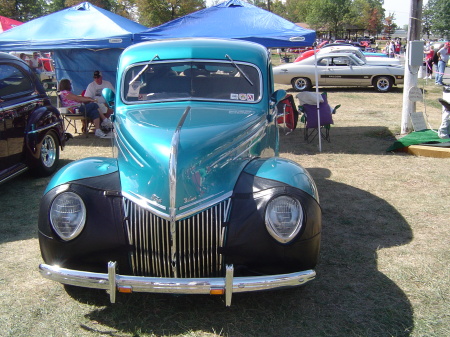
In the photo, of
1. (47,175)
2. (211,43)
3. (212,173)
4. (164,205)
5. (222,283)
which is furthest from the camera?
(47,175)

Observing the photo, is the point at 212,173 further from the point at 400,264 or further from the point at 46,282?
the point at 400,264

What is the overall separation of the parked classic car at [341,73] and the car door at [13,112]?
11682 mm

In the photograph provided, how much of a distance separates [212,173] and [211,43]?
6.96 feet

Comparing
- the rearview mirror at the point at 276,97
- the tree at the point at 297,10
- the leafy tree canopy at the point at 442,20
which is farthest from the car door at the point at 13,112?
Result: the leafy tree canopy at the point at 442,20

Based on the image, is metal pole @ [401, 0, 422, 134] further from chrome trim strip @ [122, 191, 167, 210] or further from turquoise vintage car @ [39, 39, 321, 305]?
chrome trim strip @ [122, 191, 167, 210]

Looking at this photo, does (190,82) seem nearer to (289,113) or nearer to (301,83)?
(289,113)

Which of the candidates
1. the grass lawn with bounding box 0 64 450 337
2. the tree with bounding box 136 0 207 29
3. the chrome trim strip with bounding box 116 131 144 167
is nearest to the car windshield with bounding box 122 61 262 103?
the chrome trim strip with bounding box 116 131 144 167

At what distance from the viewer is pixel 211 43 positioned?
4805 millimetres

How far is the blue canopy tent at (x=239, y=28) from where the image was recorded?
864 cm

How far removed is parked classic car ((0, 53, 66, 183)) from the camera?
5949 millimetres

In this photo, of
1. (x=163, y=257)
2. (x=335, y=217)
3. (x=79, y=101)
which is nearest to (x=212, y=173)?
(x=163, y=257)

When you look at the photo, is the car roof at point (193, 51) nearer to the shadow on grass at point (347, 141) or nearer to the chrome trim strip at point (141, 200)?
the chrome trim strip at point (141, 200)

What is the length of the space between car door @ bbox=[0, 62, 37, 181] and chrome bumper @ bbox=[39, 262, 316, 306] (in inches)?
142

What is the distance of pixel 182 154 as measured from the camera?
10.3 feet
